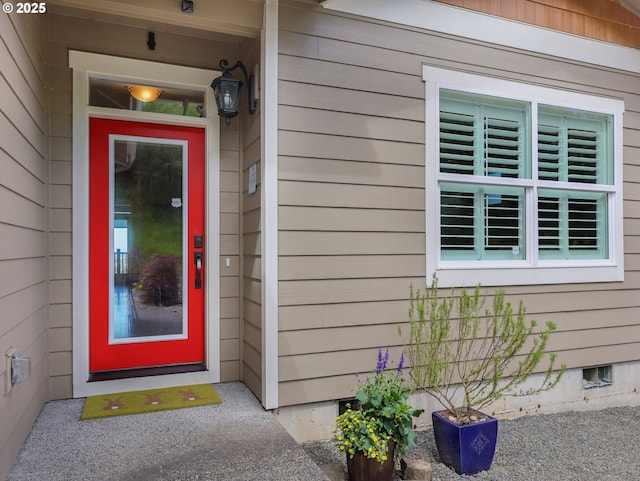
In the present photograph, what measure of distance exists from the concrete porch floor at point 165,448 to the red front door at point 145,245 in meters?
0.56

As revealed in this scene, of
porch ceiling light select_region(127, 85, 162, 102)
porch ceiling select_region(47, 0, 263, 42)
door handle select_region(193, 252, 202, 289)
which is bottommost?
door handle select_region(193, 252, 202, 289)

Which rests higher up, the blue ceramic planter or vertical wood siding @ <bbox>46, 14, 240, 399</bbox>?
vertical wood siding @ <bbox>46, 14, 240, 399</bbox>

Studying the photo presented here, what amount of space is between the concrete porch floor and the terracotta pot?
0.95 ft

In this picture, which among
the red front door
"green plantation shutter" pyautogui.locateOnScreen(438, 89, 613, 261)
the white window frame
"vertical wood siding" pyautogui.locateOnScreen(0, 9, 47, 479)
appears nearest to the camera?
"vertical wood siding" pyautogui.locateOnScreen(0, 9, 47, 479)

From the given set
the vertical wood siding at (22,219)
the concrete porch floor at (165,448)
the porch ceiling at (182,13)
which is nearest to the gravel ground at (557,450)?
the concrete porch floor at (165,448)

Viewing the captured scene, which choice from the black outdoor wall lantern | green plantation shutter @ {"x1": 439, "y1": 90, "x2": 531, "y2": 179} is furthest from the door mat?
green plantation shutter @ {"x1": 439, "y1": 90, "x2": 531, "y2": 179}

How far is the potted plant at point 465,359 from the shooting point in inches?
104

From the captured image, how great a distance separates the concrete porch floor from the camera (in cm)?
201

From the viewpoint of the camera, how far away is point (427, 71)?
3.19 m

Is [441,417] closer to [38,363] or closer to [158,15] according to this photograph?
[38,363]

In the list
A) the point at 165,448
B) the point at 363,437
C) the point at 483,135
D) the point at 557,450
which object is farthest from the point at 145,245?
the point at 557,450

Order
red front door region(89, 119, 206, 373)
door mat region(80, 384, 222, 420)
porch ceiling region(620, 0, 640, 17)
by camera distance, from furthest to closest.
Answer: porch ceiling region(620, 0, 640, 17) → red front door region(89, 119, 206, 373) → door mat region(80, 384, 222, 420)

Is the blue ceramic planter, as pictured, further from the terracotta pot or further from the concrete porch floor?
the concrete porch floor

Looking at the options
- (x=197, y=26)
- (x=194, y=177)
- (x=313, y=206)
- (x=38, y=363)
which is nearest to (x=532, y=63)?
(x=313, y=206)
